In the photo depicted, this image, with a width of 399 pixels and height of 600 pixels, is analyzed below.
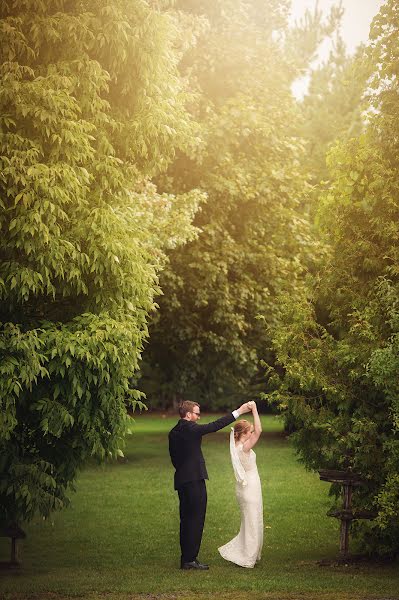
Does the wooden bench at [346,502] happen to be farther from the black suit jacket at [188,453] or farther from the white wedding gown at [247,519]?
the black suit jacket at [188,453]

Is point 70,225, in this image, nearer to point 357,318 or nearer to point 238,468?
point 238,468

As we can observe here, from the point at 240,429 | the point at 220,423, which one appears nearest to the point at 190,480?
the point at 220,423

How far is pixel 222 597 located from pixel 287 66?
967 inches

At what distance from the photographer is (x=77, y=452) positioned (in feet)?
44.6

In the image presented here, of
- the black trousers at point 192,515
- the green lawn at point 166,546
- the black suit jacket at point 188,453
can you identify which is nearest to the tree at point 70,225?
the black suit jacket at point 188,453

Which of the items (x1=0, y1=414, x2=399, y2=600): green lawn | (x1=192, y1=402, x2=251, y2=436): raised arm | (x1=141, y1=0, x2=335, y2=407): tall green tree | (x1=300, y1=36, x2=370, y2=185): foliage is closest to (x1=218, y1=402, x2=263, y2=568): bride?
(x1=0, y1=414, x2=399, y2=600): green lawn

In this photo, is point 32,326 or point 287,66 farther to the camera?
point 287,66

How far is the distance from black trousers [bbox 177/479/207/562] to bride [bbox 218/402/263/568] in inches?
29.4

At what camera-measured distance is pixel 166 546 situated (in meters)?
16.0

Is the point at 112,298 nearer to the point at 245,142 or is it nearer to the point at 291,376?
the point at 291,376

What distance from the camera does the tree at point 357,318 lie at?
1316 cm

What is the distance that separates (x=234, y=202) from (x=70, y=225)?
17.2 m

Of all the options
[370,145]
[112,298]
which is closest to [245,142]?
[370,145]

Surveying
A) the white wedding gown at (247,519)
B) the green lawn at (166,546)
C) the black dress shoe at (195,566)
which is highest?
the white wedding gown at (247,519)
